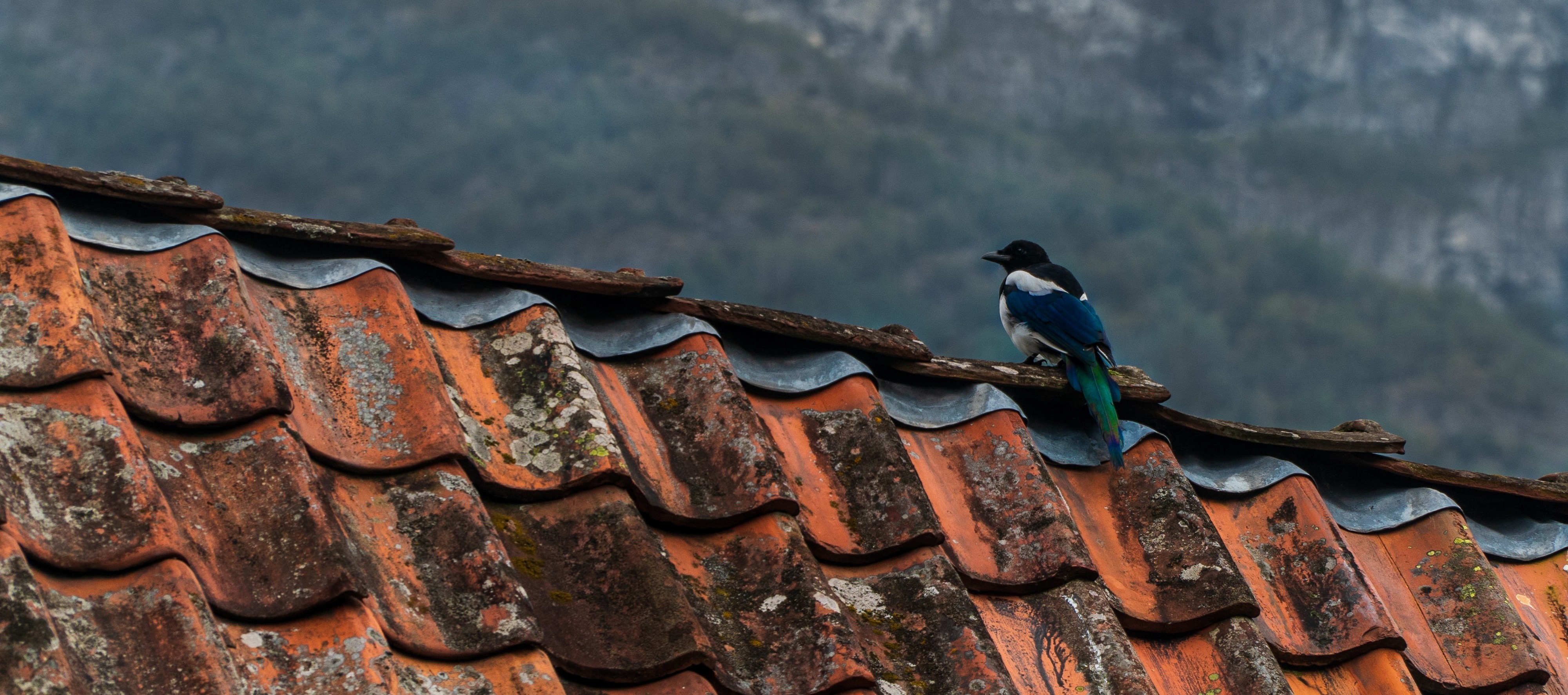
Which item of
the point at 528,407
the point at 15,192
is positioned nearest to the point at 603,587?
the point at 528,407

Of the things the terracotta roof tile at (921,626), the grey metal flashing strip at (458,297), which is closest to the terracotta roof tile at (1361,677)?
the terracotta roof tile at (921,626)

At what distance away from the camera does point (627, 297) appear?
3.39 m

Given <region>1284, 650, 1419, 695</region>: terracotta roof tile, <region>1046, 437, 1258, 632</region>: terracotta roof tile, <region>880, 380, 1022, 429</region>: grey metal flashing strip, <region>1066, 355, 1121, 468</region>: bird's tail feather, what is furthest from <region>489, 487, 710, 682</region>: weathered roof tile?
<region>1284, 650, 1419, 695</region>: terracotta roof tile

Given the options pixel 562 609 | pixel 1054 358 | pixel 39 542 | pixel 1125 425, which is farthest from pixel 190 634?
pixel 1054 358

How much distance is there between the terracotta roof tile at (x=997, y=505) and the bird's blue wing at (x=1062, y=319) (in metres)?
1.00

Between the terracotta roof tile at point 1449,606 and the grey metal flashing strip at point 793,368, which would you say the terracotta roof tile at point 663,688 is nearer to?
the grey metal flashing strip at point 793,368

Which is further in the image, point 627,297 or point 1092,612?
point 627,297

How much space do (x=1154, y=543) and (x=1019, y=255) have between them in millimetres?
3133

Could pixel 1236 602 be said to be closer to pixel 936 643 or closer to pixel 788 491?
pixel 936 643

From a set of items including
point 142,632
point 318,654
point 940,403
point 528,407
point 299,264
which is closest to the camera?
point 142,632

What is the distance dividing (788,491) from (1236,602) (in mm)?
1262

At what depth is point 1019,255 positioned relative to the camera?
6.62 metres

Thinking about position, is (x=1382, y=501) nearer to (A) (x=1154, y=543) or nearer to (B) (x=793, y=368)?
(A) (x=1154, y=543)

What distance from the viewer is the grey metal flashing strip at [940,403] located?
367 centimetres
